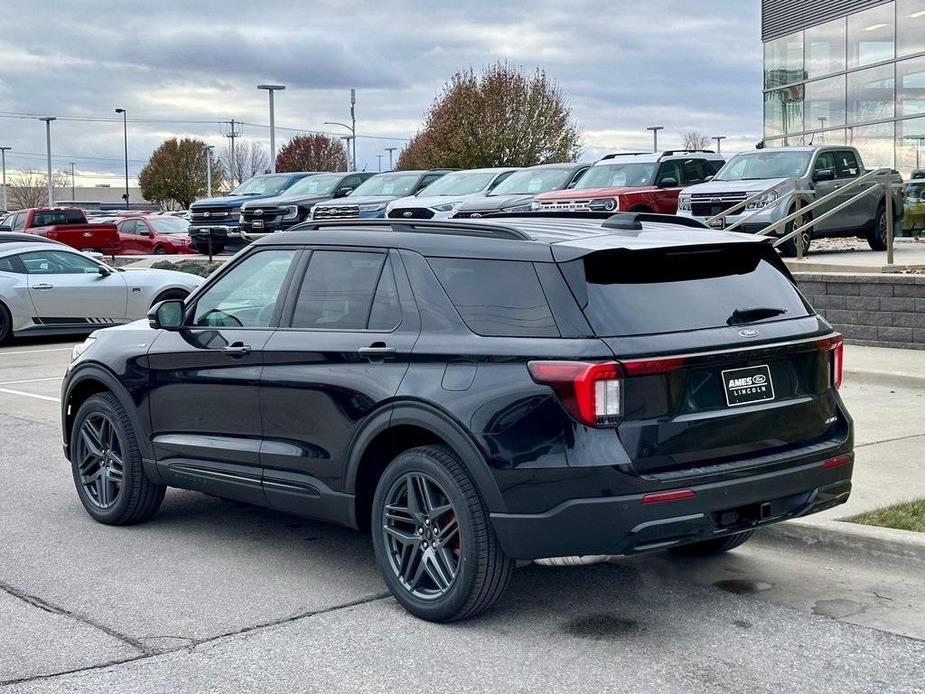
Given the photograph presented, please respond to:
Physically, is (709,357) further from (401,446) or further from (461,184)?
(461,184)

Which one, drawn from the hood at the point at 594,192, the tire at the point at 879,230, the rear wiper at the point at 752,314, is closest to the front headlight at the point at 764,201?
the tire at the point at 879,230

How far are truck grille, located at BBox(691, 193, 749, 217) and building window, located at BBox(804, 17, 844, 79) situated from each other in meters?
15.2

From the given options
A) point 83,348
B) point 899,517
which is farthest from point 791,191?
point 83,348

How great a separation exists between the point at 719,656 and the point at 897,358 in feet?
27.0

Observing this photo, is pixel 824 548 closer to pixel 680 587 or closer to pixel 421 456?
pixel 680 587

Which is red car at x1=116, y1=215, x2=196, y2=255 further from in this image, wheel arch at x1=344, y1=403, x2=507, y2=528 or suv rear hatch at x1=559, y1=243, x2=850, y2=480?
suv rear hatch at x1=559, y1=243, x2=850, y2=480

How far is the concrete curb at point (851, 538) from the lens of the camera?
6.33 metres

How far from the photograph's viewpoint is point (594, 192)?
21438 mm

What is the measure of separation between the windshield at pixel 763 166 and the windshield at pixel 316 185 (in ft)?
36.6

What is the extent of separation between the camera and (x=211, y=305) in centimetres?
691

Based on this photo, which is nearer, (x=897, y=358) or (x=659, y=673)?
(x=659, y=673)

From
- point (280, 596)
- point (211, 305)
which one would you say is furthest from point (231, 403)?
point (280, 596)

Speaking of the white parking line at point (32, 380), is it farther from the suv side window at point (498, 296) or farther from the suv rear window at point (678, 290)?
the suv rear window at point (678, 290)

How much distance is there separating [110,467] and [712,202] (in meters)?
14.3
